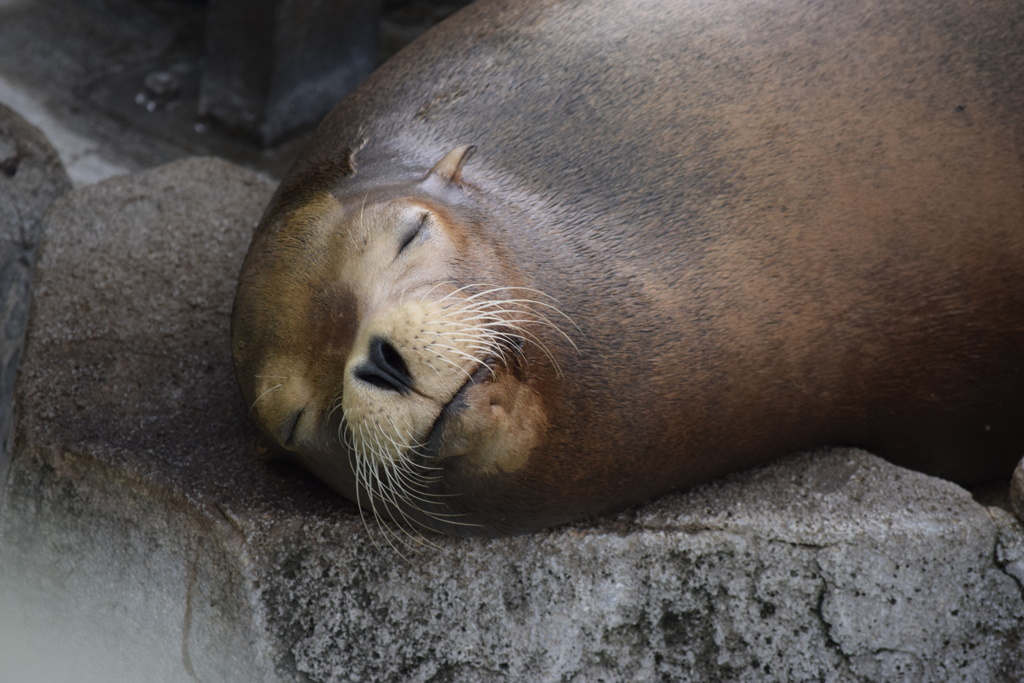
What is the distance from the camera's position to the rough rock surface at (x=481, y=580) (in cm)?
254

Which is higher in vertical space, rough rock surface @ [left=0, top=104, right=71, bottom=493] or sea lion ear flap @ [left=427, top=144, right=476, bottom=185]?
sea lion ear flap @ [left=427, top=144, right=476, bottom=185]

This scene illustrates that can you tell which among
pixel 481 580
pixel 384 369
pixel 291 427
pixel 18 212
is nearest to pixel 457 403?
pixel 384 369

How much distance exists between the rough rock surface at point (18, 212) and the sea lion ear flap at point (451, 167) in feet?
5.75

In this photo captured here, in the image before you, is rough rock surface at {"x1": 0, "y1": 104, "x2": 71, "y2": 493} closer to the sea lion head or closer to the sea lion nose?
the sea lion head

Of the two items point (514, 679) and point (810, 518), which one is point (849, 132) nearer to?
point (810, 518)

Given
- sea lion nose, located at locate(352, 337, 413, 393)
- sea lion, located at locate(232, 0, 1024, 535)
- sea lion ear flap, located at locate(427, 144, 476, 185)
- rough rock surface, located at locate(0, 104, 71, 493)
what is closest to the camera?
sea lion nose, located at locate(352, 337, 413, 393)

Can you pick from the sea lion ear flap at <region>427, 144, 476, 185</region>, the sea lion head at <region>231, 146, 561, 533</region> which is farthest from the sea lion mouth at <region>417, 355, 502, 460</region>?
the sea lion ear flap at <region>427, 144, 476, 185</region>

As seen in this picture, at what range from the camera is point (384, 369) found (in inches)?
87.0

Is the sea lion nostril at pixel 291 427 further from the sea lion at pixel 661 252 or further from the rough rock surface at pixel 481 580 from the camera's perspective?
the rough rock surface at pixel 481 580

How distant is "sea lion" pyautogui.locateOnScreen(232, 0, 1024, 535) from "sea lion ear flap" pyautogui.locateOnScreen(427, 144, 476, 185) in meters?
0.02

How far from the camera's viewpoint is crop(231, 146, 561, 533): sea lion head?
2.23 m

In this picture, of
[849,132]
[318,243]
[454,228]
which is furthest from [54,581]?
[849,132]

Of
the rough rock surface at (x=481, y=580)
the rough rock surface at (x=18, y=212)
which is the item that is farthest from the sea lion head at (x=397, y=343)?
the rough rock surface at (x=18, y=212)

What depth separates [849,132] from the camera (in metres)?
2.62
